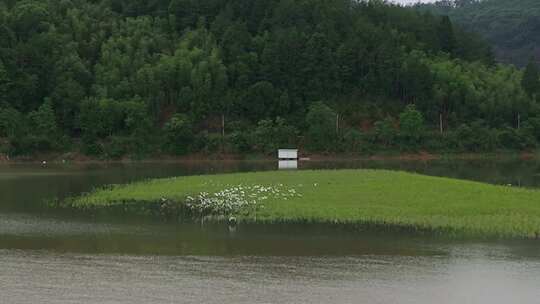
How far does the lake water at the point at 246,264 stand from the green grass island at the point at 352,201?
2130 mm

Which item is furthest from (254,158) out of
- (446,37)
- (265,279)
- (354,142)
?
(265,279)

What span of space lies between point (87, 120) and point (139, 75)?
11.1m

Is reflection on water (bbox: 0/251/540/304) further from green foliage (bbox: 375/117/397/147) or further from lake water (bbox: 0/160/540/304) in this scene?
green foliage (bbox: 375/117/397/147)

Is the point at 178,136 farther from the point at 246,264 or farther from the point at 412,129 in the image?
the point at 246,264

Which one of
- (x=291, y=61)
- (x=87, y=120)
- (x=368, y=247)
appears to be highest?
(x=291, y=61)

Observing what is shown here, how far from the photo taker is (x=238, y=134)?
95.4m

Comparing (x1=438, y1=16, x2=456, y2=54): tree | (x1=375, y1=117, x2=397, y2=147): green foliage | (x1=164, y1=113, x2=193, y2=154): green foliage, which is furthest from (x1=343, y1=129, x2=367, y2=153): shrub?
(x1=438, y1=16, x2=456, y2=54): tree

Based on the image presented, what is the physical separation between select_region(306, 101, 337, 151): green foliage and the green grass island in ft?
161

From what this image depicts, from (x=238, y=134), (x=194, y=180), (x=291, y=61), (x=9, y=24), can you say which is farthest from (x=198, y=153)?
(x=194, y=180)

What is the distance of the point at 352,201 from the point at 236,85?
232 feet

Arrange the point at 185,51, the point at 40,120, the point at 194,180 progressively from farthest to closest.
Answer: the point at 185,51 → the point at 40,120 → the point at 194,180

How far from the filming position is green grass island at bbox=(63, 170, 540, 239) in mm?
32906

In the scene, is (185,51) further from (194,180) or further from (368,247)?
(368,247)

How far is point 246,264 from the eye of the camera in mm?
25219
